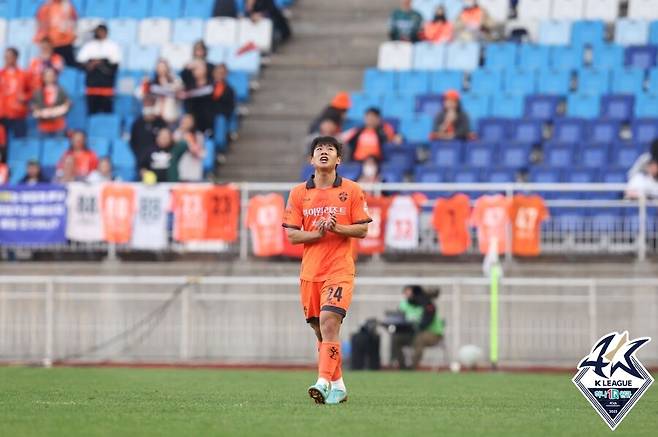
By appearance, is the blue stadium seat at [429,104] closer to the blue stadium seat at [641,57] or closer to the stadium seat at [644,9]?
the blue stadium seat at [641,57]

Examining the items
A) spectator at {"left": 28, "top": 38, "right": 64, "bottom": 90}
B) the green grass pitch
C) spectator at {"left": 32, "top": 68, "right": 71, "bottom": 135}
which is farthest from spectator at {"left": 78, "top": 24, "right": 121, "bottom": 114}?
the green grass pitch

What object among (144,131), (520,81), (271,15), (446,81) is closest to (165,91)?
(144,131)

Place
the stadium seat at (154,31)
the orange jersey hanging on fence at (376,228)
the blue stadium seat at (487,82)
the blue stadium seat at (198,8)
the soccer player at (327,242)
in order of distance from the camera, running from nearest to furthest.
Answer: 1. the soccer player at (327,242)
2. the orange jersey hanging on fence at (376,228)
3. the blue stadium seat at (487,82)
4. the stadium seat at (154,31)
5. the blue stadium seat at (198,8)

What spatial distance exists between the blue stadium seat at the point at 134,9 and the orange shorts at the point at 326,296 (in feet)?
62.1

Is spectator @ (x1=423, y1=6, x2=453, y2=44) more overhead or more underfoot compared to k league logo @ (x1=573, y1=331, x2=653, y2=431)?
more overhead

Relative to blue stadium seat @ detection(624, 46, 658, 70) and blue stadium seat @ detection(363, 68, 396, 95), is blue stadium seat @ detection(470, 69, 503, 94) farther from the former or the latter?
blue stadium seat @ detection(624, 46, 658, 70)

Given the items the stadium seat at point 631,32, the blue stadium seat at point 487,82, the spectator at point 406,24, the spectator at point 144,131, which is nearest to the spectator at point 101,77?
the spectator at point 144,131

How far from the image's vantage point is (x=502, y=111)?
25297mm

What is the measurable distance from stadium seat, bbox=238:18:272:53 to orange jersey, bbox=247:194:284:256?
7.06m

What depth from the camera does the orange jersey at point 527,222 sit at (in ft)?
71.3

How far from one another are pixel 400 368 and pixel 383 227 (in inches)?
83.3

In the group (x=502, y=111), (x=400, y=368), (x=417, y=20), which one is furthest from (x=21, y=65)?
(x=400, y=368)

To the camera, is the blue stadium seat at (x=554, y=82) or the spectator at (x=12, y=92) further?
the spectator at (x=12, y=92)

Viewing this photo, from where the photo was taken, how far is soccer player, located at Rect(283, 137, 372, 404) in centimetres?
1201
